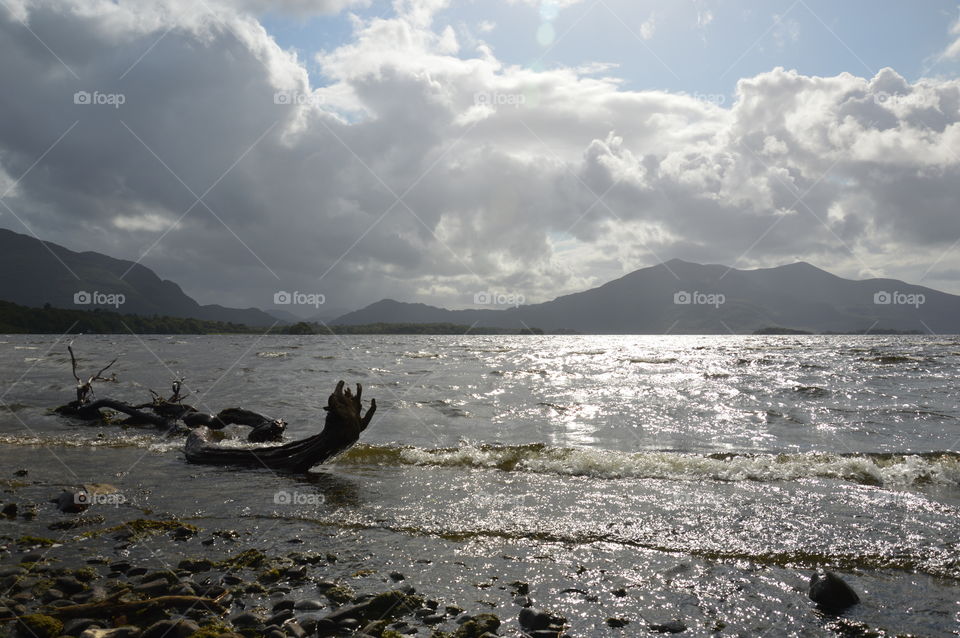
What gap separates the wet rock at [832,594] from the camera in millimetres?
6398

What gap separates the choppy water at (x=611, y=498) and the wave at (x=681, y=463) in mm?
74

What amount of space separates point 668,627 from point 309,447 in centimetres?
1053

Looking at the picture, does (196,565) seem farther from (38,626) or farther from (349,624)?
(349,624)

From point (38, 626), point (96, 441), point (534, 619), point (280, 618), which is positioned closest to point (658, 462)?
point (534, 619)

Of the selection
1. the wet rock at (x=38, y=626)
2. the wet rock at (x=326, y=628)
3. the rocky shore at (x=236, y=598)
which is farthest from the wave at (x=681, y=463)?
the wet rock at (x=38, y=626)

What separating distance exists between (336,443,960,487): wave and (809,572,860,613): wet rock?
21.0 feet

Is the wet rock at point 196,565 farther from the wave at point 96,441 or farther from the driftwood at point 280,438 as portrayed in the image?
the wave at point 96,441

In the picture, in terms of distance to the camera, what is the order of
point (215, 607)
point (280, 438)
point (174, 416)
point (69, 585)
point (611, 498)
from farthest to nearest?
point (174, 416) → point (280, 438) → point (611, 498) → point (69, 585) → point (215, 607)

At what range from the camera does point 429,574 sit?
7.34 metres

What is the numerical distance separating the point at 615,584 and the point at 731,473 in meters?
7.82

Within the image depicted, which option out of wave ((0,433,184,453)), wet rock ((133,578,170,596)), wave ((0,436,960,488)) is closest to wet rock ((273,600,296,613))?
wet rock ((133,578,170,596))

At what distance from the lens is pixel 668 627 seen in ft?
19.4

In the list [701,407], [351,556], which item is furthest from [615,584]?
[701,407]

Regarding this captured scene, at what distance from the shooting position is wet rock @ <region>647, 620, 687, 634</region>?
5852 millimetres
